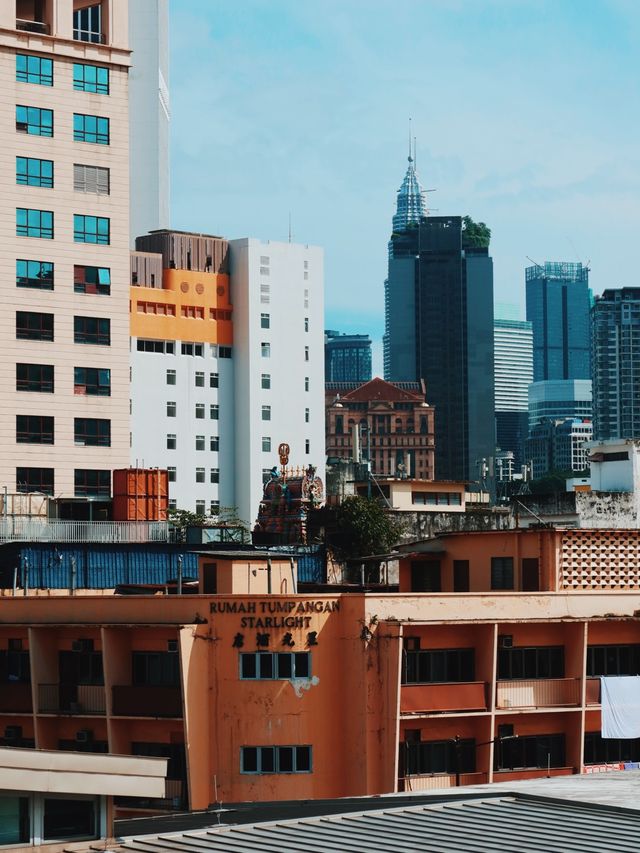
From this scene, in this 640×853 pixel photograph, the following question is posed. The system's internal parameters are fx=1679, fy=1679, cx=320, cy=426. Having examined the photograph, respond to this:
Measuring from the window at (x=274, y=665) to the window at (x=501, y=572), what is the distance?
362 inches

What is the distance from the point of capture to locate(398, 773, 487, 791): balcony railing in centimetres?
5009

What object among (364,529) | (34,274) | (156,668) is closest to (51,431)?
(34,274)

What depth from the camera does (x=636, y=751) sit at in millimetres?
55062

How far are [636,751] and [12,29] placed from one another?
185 feet

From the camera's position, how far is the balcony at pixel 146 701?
50344mm

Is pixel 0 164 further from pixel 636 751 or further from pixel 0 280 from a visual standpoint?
pixel 636 751

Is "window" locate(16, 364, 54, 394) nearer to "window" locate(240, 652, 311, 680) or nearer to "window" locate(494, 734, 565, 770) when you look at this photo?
"window" locate(240, 652, 311, 680)

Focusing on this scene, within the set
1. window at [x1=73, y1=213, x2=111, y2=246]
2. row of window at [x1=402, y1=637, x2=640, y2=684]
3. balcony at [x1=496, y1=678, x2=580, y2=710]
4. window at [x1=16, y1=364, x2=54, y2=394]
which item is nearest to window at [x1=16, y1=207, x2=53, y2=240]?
window at [x1=73, y1=213, x2=111, y2=246]

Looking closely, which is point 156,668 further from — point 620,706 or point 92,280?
point 92,280

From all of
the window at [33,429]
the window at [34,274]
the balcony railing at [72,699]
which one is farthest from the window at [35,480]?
the balcony railing at [72,699]

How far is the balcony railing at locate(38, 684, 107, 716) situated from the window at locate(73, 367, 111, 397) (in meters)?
39.4

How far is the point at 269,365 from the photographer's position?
512 ft

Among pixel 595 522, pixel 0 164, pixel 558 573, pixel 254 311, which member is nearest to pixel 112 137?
pixel 0 164

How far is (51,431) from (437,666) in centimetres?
4299
